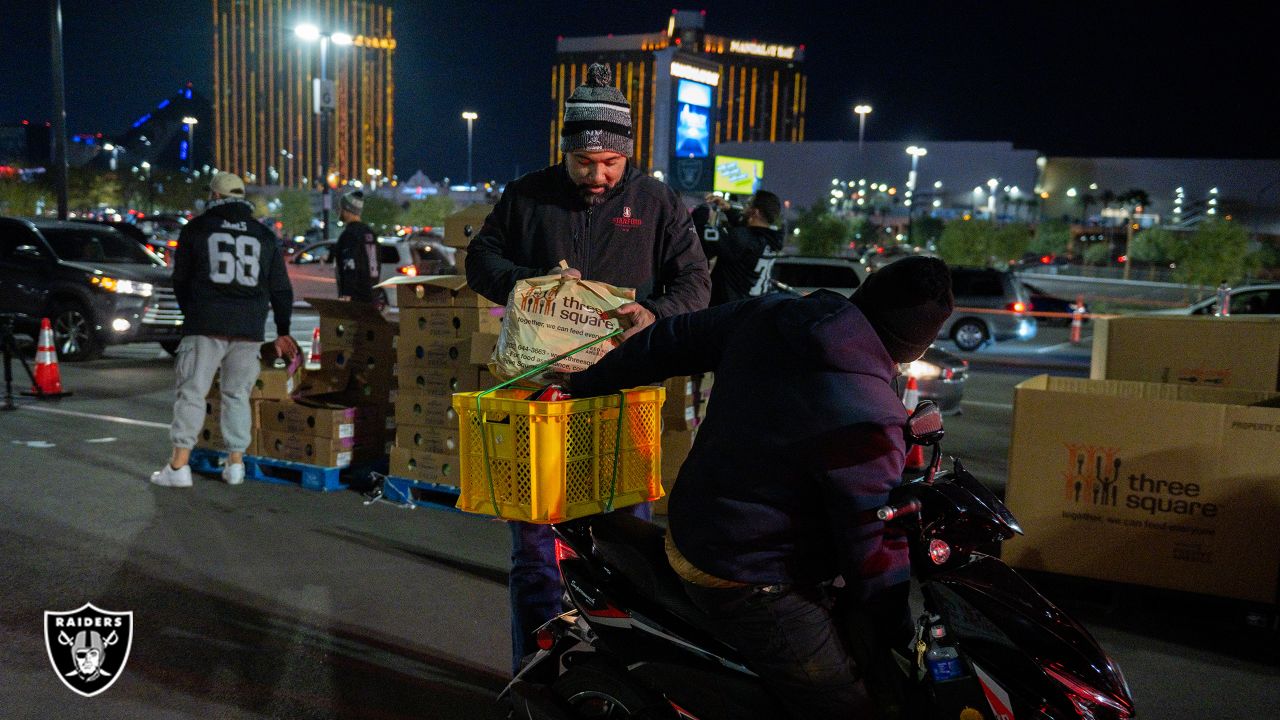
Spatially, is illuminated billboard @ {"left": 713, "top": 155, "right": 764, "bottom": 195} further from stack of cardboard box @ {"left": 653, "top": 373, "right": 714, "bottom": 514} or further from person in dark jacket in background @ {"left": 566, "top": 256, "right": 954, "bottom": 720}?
person in dark jacket in background @ {"left": 566, "top": 256, "right": 954, "bottom": 720}

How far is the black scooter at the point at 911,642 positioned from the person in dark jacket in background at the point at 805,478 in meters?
0.09

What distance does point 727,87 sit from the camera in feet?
493

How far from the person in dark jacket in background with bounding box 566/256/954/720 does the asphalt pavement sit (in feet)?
6.13

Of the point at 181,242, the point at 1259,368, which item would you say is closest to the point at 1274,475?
the point at 1259,368

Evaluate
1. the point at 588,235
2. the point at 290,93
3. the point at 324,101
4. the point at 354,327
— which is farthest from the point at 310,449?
the point at 290,93

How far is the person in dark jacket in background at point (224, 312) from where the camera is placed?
7.17 metres

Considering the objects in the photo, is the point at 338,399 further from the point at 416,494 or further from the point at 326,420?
the point at 416,494

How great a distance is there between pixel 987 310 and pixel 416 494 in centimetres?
1828

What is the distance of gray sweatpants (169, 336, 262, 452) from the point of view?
285 inches

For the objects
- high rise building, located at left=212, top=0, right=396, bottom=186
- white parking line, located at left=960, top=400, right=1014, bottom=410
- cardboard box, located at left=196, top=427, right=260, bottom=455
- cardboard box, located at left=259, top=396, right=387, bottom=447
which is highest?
high rise building, located at left=212, top=0, right=396, bottom=186

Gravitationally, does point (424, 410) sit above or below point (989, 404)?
above

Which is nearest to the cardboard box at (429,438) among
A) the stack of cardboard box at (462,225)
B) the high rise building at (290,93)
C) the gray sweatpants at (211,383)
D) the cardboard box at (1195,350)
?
the gray sweatpants at (211,383)

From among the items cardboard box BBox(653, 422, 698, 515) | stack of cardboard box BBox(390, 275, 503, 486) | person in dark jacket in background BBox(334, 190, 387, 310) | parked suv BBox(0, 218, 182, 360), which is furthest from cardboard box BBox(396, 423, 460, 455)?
parked suv BBox(0, 218, 182, 360)

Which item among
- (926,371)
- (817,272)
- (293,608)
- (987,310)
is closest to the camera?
(293,608)
